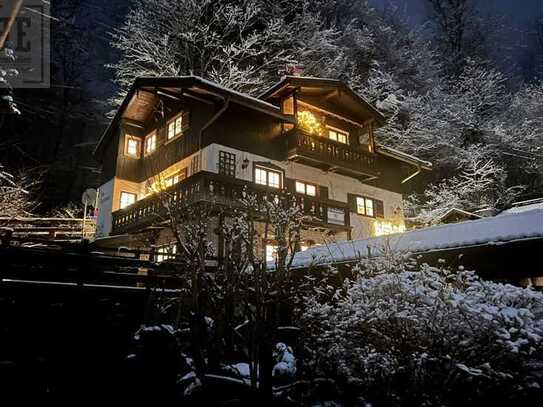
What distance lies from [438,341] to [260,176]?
12.3 metres

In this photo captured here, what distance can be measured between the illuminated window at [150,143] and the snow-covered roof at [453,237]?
1276 centimetres

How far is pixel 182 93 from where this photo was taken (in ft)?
54.7

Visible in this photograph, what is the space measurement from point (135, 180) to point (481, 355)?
17820mm

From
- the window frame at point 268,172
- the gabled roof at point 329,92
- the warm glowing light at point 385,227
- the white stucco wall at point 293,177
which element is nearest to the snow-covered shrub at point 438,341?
the white stucco wall at point 293,177

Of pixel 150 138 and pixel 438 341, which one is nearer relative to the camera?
pixel 438 341

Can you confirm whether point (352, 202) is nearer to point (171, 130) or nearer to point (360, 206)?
point (360, 206)

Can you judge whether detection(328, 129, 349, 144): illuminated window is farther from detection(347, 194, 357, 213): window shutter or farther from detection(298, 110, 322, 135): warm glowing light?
detection(347, 194, 357, 213): window shutter

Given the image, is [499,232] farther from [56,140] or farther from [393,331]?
[56,140]

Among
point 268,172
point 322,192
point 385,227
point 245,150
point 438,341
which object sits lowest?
point 438,341

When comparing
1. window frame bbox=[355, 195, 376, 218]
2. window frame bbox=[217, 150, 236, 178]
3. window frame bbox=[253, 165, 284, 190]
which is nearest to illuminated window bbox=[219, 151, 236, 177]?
window frame bbox=[217, 150, 236, 178]

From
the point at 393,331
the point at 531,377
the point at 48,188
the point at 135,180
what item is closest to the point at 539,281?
the point at 531,377

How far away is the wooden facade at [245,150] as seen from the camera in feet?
52.1

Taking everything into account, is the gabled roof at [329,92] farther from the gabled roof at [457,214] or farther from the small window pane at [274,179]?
Answer: the gabled roof at [457,214]

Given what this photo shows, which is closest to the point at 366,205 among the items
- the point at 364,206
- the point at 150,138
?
the point at 364,206
